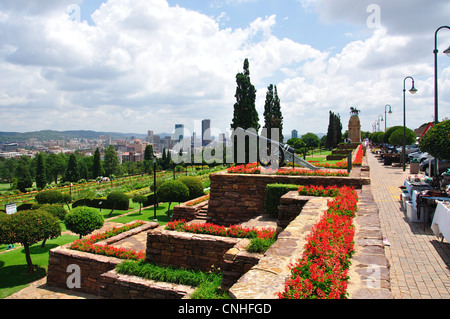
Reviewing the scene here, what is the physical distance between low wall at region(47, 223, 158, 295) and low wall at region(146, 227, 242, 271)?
5.18 feet

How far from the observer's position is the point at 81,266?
26.2ft

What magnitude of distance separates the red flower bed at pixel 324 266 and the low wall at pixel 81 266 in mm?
5195

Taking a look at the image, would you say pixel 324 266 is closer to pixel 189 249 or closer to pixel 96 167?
pixel 189 249

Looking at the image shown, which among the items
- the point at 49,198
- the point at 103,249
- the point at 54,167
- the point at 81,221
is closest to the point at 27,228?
the point at 81,221

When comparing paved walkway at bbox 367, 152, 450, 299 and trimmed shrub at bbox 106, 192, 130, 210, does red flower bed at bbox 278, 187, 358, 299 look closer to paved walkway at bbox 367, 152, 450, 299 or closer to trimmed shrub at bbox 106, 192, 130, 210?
paved walkway at bbox 367, 152, 450, 299

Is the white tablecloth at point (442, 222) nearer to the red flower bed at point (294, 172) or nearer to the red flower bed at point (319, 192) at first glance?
the red flower bed at point (319, 192)

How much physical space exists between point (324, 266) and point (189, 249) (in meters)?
3.53

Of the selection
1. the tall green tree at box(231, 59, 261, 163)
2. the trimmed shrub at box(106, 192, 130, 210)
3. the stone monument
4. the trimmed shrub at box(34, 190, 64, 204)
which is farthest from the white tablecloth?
the stone monument

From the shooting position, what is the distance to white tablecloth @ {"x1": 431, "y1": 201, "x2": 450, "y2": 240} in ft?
19.0

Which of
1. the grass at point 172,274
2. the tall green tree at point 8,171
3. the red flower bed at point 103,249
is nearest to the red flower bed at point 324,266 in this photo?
the grass at point 172,274
